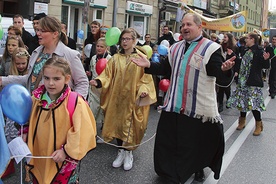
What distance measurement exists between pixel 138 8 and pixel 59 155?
1848cm

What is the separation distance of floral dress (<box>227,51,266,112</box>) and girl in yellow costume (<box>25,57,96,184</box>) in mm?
4590

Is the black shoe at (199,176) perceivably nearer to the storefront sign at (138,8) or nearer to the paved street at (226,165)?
the paved street at (226,165)

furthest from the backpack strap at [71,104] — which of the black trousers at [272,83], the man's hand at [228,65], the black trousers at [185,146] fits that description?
the black trousers at [272,83]

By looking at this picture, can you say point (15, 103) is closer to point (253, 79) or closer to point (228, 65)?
point (228, 65)

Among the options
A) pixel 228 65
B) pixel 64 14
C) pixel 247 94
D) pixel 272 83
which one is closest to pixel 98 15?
pixel 64 14

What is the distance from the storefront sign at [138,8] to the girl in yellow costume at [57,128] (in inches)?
670

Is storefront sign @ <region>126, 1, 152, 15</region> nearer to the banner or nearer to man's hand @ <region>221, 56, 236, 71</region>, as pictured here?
the banner

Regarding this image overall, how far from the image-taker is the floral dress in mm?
6638

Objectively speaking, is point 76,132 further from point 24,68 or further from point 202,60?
point 24,68

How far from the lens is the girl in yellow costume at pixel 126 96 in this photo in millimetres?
4457

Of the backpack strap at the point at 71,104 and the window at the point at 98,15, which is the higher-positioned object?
the window at the point at 98,15

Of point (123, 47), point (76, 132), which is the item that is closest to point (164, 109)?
point (123, 47)

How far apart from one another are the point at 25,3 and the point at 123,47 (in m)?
10.1

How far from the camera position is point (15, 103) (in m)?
2.54
